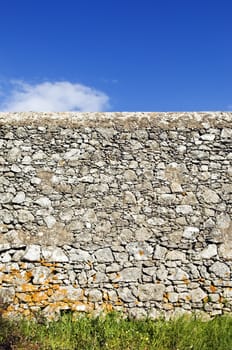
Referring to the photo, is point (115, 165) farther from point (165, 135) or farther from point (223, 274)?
point (223, 274)

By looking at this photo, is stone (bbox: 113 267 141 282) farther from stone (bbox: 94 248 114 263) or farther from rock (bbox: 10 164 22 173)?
rock (bbox: 10 164 22 173)

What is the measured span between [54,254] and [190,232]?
219 centimetres

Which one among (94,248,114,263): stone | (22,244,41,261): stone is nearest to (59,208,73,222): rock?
(22,244,41,261): stone

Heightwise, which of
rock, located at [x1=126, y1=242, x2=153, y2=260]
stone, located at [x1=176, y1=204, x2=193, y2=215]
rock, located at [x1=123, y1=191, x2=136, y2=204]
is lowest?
rock, located at [x1=126, y1=242, x2=153, y2=260]

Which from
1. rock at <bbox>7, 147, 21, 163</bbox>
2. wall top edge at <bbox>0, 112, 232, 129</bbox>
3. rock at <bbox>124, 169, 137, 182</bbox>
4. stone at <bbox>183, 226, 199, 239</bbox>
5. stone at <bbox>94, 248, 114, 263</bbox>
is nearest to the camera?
stone at <bbox>94, 248, 114, 263</bbox>

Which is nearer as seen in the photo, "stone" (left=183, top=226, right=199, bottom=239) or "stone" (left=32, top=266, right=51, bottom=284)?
"stone" (left=32, top=266, right=51, bottom=284)

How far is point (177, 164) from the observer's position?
7.32 meters

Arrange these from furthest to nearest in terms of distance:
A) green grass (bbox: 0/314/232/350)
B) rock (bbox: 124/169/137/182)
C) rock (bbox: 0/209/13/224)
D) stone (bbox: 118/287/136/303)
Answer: rock (bbox: 124/169/137/182)
rock (bbox: 0/209/13/224)
stone (bbox: 118/287/136/303)
green grass (bbox: 0/314/232/350)

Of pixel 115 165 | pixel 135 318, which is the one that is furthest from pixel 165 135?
pixel 135 318

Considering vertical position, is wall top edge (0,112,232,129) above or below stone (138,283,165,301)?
above

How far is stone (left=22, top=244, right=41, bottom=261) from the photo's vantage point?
696 cm

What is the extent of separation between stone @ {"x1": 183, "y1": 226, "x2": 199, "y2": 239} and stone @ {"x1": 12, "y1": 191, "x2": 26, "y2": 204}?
8.79 feet

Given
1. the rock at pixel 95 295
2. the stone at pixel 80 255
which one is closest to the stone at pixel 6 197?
the stone at pixel 80 255

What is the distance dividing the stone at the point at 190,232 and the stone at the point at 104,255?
1221mm
